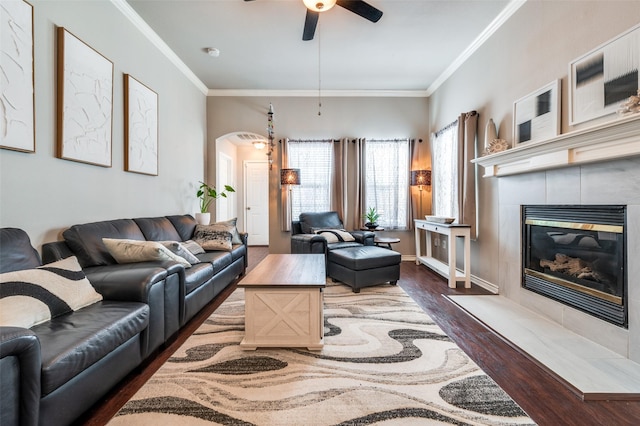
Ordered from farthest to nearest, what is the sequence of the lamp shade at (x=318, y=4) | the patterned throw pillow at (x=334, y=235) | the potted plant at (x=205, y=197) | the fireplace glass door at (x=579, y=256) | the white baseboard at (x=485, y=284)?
the potted plant at (x=205, y=197), the patterned throw pillow at (x=334, y=235), the white baseboard at (x=485, y=284), the lamp shade at (x=318, y=4), the fireplace glass door at (x=579, y=256)

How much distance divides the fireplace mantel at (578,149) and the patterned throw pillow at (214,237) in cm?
322

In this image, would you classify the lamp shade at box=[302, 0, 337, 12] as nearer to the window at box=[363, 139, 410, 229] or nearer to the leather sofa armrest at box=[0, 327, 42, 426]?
the leather sofa armrest at box=[0, 327, 42, 426]

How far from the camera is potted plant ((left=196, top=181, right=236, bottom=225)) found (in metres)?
4.50

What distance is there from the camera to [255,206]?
24.8ft

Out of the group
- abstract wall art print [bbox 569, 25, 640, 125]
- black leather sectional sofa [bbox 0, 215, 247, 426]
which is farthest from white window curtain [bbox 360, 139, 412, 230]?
black leather sectional sofa [bbox 0, 215, 247, 426]

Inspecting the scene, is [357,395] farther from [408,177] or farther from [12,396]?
[408,177]

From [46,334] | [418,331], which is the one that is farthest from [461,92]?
[46,334]

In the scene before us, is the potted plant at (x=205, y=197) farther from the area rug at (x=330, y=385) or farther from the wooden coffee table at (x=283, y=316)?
the wooden coffee table at (x=283, y=316)

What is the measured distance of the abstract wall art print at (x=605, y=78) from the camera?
1.85 meters

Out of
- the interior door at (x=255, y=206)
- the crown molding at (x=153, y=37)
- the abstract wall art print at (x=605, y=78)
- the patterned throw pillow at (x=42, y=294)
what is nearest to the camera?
the patterned throw pillow at (x=42, y=294)

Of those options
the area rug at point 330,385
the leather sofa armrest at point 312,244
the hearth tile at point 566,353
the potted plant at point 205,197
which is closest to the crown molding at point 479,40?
the hearth tile at point 566,353

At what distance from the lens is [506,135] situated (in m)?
3.13

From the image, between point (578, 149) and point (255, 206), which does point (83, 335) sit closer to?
point (578, 149)

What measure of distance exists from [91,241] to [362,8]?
2.95 m
